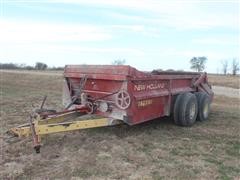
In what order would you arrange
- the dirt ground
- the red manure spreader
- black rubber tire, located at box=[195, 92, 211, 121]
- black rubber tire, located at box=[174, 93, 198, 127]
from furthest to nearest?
black rubber tire, located at box=[195, 92, 211, 121] < black rubber tire, located at box=[174, 93, 198, 127] < the red manure spreader < the dirt ground

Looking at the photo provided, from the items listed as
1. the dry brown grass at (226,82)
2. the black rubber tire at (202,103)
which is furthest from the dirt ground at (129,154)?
the dry brown grass at (226,82)

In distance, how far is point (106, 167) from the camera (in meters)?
4.84

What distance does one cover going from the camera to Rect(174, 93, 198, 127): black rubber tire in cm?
723

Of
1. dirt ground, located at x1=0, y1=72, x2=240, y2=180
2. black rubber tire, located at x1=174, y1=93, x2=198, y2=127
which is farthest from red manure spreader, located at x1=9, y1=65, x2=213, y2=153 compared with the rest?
dirt ground, located at x1=0, y1=72, x2=240, y2=180

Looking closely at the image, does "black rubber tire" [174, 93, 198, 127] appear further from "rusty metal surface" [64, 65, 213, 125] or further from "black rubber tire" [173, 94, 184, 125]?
"rusty metal surface" [64, 65, 213, 125]

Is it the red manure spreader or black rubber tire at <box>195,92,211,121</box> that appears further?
black rubber tire at <box>195,92,211,121</box>

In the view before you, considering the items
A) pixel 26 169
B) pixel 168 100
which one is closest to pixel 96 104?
pixel 168 100

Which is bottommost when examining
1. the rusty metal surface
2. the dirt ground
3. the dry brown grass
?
the dirt ground

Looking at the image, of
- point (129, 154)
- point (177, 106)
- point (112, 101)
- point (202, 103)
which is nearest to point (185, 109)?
point (177, 106)

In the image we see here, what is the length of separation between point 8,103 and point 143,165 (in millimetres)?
6704

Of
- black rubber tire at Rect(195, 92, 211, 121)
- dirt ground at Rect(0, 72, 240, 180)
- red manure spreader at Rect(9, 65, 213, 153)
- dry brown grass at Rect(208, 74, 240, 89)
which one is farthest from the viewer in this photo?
dry brown grass at Rect(208, 74, 240, 89)

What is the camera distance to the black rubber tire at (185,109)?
723cm

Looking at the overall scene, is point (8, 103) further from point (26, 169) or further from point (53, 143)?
point (26, 169)

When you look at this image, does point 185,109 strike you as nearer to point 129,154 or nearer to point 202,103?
point 202,103
